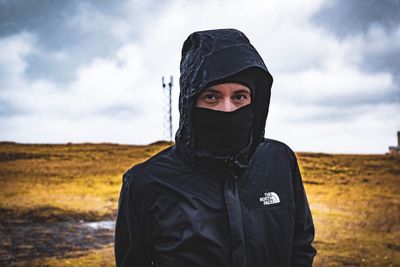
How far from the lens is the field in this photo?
773 cm

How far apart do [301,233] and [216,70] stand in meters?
1.10

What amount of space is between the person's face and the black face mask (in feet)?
0.09

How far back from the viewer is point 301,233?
2254 mm

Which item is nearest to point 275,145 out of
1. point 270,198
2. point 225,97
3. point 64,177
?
point 270,198

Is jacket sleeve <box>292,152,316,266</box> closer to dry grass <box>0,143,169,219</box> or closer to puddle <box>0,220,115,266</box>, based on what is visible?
puddle <box>0,220,115,266</box>

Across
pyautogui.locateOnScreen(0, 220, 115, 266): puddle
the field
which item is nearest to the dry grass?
the field

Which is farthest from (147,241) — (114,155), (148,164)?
(114,155)

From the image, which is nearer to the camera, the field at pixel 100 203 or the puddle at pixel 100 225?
the field at pixel 100 203

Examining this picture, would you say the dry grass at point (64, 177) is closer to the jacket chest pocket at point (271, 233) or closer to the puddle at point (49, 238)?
the puddle at point (49, 238)

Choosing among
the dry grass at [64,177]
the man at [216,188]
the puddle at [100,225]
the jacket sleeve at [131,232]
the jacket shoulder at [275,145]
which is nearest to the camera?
the man at [216,188]

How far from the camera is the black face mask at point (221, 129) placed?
2.10 m

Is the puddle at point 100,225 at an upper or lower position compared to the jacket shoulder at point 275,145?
lower

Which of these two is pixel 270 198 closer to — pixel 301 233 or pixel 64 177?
pixel 301 233

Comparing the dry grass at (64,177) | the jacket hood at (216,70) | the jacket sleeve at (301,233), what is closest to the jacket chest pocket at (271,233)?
the jacket sleeve at (301,233)
